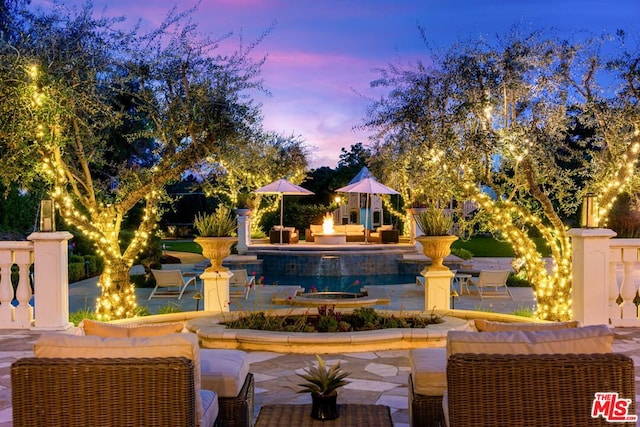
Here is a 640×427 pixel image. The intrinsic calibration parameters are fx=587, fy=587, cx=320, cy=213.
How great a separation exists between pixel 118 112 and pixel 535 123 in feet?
17.7

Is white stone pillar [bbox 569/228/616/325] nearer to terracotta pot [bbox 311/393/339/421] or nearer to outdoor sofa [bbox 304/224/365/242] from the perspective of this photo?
terracotta pot [bbox 311/393/339/421]

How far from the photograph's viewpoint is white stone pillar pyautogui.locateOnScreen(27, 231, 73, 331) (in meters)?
6.63

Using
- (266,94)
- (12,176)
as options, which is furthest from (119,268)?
(266,94)

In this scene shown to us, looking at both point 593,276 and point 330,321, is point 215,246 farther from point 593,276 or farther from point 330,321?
point 593,276

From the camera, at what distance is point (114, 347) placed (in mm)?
2740

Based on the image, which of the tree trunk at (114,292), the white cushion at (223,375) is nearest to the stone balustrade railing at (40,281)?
the tree trunk at (114,292)

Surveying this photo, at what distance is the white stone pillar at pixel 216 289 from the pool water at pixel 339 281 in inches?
256

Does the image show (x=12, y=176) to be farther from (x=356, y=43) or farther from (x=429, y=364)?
(x=356, y=43)

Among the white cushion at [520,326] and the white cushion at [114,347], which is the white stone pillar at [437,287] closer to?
the white cushion at [520,326]

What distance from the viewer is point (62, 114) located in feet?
22.2

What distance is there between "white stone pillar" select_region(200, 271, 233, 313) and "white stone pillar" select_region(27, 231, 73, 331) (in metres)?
1.96

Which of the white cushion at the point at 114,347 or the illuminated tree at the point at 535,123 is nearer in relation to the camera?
the white cushion at the point at 114,347

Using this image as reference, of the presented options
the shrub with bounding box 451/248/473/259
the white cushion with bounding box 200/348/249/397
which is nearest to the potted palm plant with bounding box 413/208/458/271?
the white cushion with bounding box 200/348/249/397

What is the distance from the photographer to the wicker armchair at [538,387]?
8.48ft
